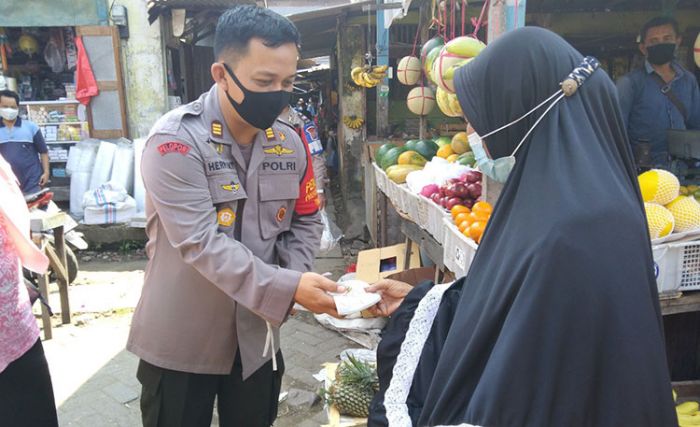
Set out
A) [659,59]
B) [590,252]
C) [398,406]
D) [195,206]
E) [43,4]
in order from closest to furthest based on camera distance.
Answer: [590,252]
[398,406]
[195,206]
[659,59]
[43,4]

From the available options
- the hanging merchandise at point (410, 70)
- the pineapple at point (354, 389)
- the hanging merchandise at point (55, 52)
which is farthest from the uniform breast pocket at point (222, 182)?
the hanging merchandise at point (55, 52)

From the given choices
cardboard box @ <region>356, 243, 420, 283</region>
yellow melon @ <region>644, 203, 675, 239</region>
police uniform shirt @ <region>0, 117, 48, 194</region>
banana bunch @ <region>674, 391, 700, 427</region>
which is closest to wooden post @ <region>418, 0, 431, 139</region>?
cardboard box @ <region>356, 243, 420, 283</region>

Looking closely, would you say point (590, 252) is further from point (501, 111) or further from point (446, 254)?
point (446, 254)

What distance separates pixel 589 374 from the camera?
1040 mm

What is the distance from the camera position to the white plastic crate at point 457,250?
2.64 meters

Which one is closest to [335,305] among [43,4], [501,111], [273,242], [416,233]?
[273,242]

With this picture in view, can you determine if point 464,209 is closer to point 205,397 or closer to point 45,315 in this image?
point 205,397

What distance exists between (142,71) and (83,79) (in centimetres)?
78

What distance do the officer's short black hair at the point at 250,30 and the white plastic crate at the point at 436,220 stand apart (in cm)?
196

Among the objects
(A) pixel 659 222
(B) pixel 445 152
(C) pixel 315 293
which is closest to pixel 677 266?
(A) pixel 659 222

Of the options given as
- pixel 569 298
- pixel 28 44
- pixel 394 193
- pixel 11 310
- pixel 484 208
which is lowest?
pixel 394 193

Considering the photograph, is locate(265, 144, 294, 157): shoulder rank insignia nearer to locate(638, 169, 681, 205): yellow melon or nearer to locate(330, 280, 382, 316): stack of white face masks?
locate(330, 280, 382, 316): stack of white face masks

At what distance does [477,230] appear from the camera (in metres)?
2.68

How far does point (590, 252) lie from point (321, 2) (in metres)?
12.6
